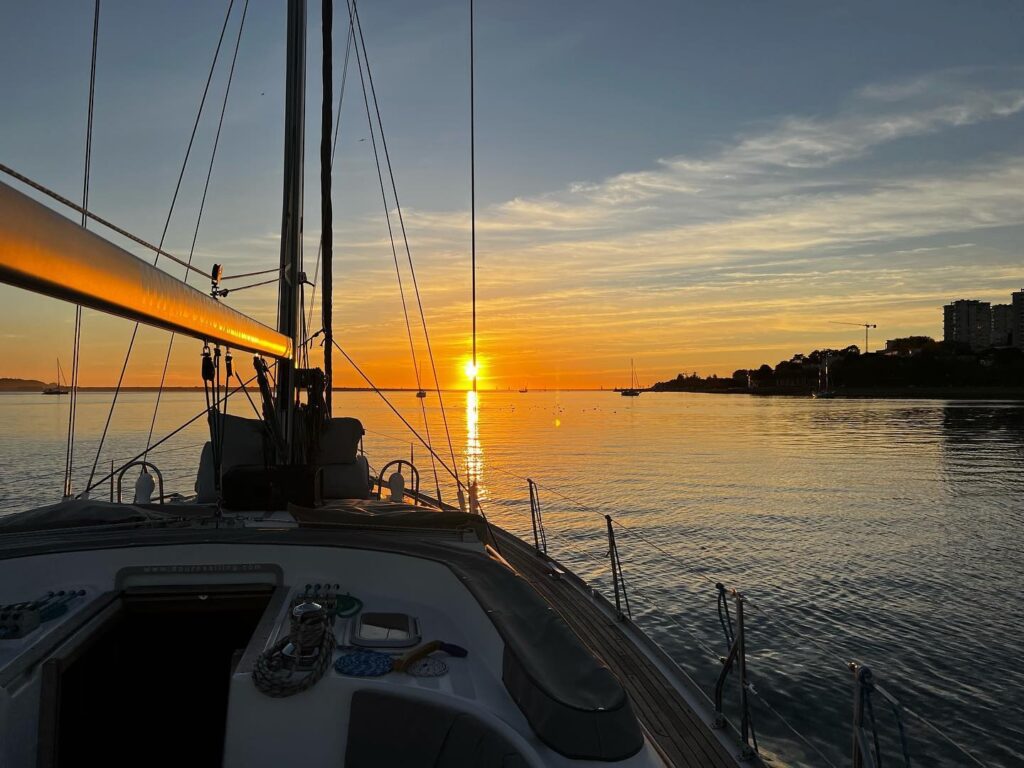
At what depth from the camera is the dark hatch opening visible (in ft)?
13.2

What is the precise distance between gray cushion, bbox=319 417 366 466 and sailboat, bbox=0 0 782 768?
1.45 metres

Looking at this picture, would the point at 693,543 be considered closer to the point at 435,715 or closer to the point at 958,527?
the point at 958,527

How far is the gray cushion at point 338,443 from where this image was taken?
816 cm

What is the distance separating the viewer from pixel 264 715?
306 centimetres

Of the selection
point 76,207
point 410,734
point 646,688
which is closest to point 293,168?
point 76,207

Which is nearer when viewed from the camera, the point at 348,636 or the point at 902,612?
the point at 348,636

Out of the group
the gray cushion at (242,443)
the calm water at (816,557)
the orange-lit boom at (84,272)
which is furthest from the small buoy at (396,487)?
the orange-lit boom at (84,272)

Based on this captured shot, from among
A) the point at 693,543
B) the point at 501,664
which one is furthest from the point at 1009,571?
the point at 501,664

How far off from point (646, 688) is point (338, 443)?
4.89m

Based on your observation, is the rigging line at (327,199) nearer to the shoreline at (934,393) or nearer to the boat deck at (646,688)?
the boat deck at (646,688)

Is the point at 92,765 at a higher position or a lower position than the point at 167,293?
lower

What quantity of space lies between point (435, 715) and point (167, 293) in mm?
2225

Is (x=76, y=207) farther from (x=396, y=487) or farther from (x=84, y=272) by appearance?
(x=396, y=487)

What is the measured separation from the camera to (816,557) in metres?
16.2
